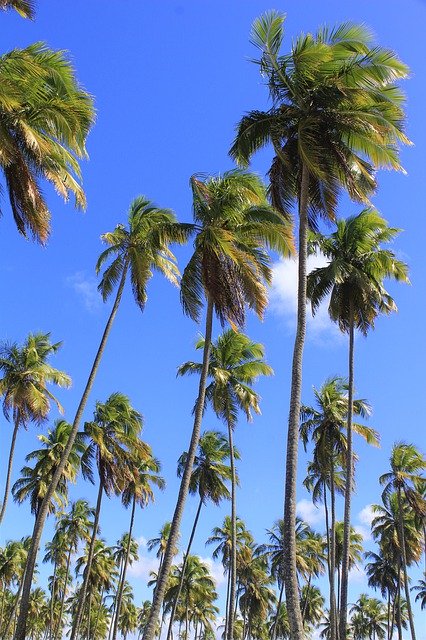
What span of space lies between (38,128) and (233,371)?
17236mm

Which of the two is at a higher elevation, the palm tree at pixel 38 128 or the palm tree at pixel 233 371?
the palm tree at pixel 233 371

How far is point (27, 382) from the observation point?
91.6ft

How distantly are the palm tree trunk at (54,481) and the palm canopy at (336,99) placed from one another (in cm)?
950

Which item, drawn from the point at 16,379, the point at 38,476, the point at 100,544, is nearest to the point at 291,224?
the point at 16,379

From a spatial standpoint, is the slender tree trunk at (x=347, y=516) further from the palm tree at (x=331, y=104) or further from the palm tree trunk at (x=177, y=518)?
the palm tree at (x=331, y=104)

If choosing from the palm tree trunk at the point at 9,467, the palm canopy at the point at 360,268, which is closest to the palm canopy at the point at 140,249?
the palm canopy at the point at 360,268

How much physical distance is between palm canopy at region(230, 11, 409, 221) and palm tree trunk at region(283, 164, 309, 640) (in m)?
0.83

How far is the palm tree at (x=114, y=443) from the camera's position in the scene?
31.8 m

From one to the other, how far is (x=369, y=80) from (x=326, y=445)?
20.5 m

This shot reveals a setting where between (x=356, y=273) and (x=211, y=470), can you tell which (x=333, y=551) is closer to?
(x=211, y=470)

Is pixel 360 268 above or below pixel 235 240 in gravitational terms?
above

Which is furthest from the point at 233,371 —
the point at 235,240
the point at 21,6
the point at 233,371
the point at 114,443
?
the point at 21,6

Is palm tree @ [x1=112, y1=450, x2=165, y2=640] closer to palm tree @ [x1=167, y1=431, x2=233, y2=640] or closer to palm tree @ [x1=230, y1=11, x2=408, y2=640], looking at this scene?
palm tree @ [x1=167, y1=431, x2=233, y2=640]

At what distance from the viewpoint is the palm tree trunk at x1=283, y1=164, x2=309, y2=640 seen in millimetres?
10902
